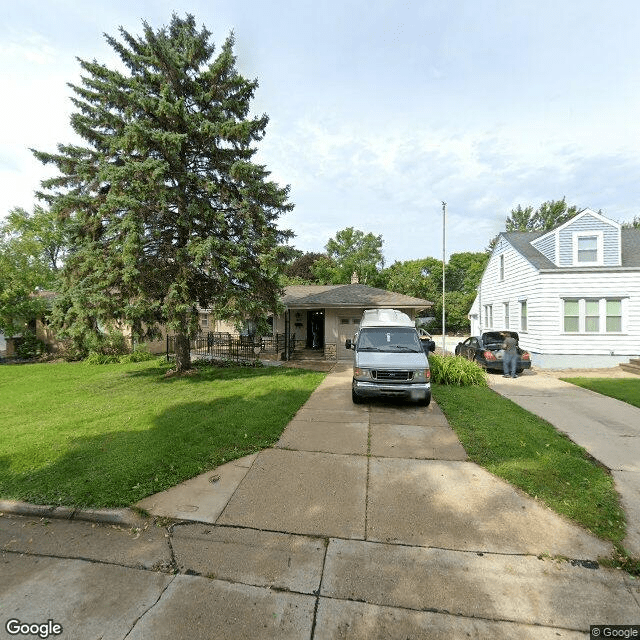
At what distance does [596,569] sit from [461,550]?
1158 mm

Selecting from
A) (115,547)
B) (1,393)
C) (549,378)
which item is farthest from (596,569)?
(1,393)

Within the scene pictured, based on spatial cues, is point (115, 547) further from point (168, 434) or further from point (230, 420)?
point (230, 420)

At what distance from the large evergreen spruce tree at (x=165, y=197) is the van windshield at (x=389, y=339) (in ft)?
14.4

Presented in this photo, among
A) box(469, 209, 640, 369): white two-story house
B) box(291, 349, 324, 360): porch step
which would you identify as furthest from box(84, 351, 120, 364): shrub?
box(469, 209, 640, 369): white two-story house

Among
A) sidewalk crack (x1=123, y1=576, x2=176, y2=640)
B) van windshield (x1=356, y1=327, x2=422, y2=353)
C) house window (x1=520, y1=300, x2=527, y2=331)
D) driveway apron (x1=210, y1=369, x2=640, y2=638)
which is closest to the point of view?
sidewalk crack (x1=123, y1=576, x2=176, y2=640)

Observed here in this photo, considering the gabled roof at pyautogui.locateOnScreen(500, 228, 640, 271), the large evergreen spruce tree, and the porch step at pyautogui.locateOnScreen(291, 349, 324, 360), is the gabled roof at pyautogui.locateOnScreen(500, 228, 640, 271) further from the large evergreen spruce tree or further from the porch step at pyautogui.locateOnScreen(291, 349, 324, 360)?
the large evergreen spruce tree

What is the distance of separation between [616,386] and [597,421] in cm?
477

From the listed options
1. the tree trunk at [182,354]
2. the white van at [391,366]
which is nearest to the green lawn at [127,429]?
the tree trunk at [182,354]

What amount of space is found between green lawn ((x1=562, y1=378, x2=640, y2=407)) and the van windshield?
575cm

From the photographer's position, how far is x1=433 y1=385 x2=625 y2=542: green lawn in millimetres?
3754

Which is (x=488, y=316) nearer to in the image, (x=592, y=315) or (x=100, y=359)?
(x=592, y=315)

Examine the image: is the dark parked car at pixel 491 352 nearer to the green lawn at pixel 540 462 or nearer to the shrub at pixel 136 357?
the green lawn at pixel 540 462

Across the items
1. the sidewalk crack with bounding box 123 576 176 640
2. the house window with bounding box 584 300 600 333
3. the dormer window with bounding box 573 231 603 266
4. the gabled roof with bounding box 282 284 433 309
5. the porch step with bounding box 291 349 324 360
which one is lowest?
the sidewalk crack with bounding box 123 576 176 640

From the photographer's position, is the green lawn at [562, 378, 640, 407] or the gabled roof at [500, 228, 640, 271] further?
the gabled roof at [500, 228, 640, 271]
